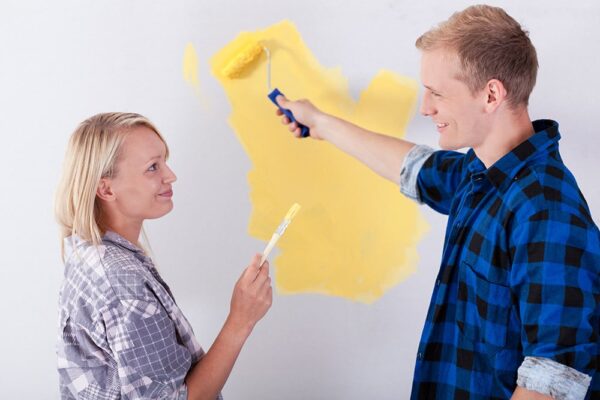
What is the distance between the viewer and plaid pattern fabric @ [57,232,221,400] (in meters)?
1.13

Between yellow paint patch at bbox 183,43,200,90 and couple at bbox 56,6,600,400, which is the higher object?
yellow paint patch at bbox 183,43,200,90

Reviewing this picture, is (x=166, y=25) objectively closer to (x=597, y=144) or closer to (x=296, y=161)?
(x=296, y=161)

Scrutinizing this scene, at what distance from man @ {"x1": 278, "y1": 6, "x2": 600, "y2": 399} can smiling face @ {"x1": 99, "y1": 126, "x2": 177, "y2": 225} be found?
53cm

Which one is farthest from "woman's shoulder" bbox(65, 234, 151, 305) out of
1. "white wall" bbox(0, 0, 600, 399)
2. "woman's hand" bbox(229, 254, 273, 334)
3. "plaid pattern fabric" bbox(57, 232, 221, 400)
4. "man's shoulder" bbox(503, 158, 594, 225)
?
"man's shoulder" bbox(503, 158, 594, 225)

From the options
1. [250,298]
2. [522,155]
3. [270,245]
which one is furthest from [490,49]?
[250,298]

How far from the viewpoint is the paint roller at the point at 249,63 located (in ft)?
4.73

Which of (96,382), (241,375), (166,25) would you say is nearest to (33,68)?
(166,25)

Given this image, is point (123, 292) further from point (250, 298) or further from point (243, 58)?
point (243, 58)

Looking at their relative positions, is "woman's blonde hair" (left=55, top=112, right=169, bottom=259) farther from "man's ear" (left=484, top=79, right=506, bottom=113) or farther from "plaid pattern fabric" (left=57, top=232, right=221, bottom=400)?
"man's ear" (left=484, top=79, right=506, bottom=113)

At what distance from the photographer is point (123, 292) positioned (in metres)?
Answer: 1.15

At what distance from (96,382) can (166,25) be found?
78 centimetres

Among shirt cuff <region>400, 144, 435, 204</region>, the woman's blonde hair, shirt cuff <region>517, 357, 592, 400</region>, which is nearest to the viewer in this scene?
shirt cuff <region>517, 357, 592, 400</region>

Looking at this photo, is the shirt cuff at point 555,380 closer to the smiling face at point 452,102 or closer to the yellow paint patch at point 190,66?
the smiling face at point 452,102

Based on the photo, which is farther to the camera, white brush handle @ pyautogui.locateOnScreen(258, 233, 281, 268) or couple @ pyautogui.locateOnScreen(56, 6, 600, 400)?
white brush handle @ pyautogui.locateOnScreen(258, 233, 281, 268)
